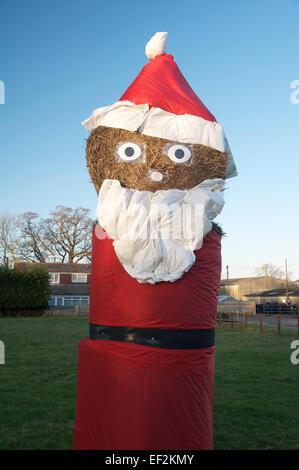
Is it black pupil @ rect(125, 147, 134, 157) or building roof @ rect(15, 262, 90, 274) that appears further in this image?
building roof @ rect(15, 262, 90, 274)

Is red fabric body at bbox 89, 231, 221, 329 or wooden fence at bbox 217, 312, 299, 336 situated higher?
red fabric body at bbox 89, 231, 221, 329

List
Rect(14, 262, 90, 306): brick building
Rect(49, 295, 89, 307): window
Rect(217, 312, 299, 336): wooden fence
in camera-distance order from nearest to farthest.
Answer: Rect(217, 312, 299, 336): wooden fence → Rect(49, 295, 89, 307): window → Rect(14, 262, 90, 306): brick building

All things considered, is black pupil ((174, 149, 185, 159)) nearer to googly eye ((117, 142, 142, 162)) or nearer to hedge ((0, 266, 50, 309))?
googly eye ((117, 142, 142, 162))

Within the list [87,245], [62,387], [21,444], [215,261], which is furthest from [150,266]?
[87,245]

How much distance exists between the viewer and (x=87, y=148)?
4066mm

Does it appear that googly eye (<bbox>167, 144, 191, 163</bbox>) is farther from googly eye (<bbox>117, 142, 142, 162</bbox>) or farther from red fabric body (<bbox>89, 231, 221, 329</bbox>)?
red fabric body (<bbox>89, 231, 221, 329</bbox>)

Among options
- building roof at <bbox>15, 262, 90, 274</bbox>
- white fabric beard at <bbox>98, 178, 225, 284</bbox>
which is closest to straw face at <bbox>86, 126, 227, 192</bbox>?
white fabric beard at <bbox>98, 178, 225, 284</bbox>

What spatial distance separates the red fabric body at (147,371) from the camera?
331 centimetres

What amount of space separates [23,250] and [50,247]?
2.43m

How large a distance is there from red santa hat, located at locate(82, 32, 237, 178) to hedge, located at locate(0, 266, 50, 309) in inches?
1048

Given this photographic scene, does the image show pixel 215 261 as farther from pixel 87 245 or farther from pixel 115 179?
pixel 87 245

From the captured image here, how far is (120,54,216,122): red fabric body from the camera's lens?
4.02 m

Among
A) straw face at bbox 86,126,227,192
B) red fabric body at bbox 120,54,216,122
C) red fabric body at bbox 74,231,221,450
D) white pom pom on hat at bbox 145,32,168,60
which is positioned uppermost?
white pom pom on hat at bbox 145,32,168,60

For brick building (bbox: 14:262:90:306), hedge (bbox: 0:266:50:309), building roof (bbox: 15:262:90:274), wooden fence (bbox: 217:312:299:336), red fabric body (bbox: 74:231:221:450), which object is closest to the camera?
red fabric body (bbox: 74:231:221:450)
